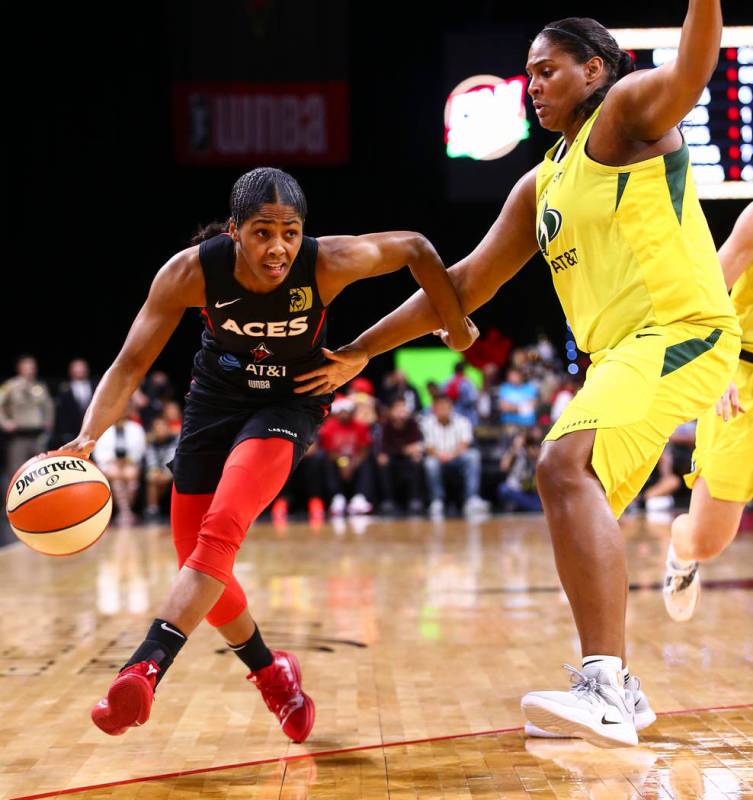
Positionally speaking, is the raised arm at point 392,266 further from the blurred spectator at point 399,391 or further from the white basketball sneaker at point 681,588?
the blurred spectator at point 399,391

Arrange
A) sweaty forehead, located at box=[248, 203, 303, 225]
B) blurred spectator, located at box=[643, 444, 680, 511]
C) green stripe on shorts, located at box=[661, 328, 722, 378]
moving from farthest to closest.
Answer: blurred spectator, located at box=[643, 444, 680, 511], sweaty forehead, located at box=[248, 203, 303, 225], green stripe on shorts, located at box=[661, 328, 722, 378]

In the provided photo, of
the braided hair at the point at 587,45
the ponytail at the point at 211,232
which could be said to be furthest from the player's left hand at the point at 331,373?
the braided hair at the point at 587,45

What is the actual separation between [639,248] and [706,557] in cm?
178

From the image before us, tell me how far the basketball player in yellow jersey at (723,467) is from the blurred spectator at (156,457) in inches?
356

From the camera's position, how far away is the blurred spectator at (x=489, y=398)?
13.1 metres

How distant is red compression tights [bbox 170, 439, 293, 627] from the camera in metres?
3.11

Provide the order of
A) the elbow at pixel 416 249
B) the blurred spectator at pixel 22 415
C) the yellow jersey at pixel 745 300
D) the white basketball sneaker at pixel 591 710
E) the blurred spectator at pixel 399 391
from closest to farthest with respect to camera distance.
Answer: the white basketball sneaker at pixel 591 710 < the elbow at pixel 416 249 < the yellow jersey at pixel 745 300 < the blurred spectator at pixel 22 415 < the blurred spectator at pixel 399 391

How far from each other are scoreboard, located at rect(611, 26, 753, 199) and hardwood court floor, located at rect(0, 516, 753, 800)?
2573 millimetres

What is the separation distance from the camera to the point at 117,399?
11.2 ft

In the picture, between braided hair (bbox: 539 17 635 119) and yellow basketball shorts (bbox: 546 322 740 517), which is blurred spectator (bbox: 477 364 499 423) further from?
yellow basketball shorts (bbox: 546 322 740 517)

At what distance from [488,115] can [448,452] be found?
3.79 m

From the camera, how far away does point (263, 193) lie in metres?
3.25

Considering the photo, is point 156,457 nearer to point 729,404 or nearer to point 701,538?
point 701,538

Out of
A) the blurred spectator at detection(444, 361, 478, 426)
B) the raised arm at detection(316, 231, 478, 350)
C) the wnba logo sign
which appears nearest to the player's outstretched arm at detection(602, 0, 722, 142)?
the raised arm at detection(316, 231, 478, 350)
